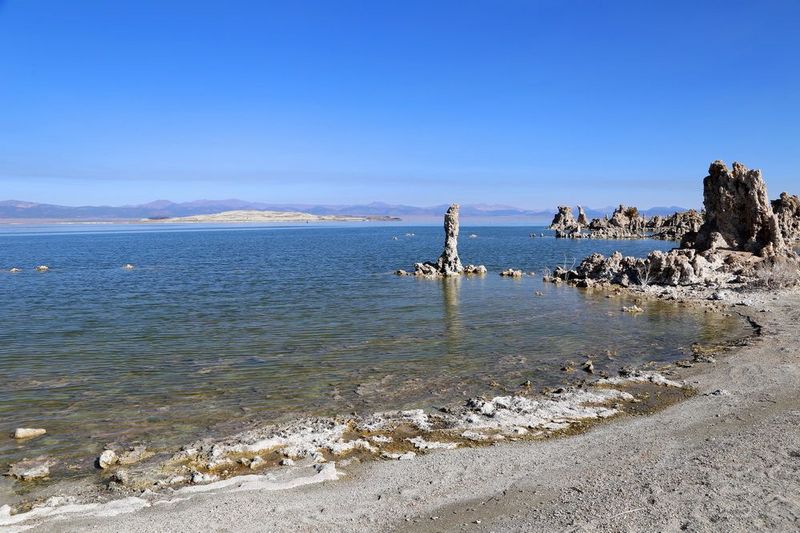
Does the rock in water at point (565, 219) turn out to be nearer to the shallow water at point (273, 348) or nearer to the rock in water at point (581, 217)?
the rock in water at point (581, 217)

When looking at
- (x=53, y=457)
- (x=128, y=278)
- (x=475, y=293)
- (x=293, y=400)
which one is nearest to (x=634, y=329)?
(x=475, y=293)

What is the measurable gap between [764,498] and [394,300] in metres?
28.2

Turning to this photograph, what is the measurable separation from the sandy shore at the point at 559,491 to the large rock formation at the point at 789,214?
87574mm

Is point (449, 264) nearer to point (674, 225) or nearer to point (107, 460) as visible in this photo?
point (107, 460)

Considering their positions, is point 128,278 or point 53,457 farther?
point 128,278

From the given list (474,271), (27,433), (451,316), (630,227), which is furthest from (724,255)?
(630,227)

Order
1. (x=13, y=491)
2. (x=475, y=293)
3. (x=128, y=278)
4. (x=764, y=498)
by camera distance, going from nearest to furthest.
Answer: (x=764, y=498), (x=13, y=491), (x=475, y=293), (x=128, y=278)

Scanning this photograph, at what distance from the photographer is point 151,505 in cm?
1051

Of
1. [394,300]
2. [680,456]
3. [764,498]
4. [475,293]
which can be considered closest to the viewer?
[764,498]

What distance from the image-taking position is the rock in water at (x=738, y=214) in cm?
4616

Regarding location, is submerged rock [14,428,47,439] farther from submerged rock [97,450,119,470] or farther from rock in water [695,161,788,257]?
rock in water [695,161,788,257]

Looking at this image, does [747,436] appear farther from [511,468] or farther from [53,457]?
[53,457]

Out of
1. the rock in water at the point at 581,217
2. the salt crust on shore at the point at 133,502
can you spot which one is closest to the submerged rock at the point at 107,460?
the salt crust on shore at the point at 133,502

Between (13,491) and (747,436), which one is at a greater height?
(747,436)
